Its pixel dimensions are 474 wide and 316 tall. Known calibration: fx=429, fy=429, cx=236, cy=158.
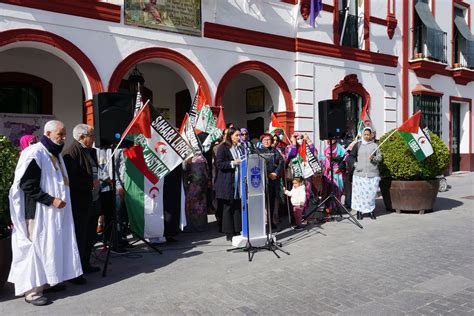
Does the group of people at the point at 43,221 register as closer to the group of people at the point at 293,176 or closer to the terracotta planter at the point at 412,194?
the group of people at the point at 293,176

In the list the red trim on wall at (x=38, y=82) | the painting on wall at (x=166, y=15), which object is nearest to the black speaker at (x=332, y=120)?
the painting on wall at (x=166, y=15)

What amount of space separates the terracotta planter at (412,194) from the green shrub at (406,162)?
15 centimetres

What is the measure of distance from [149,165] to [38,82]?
6268 millimetres

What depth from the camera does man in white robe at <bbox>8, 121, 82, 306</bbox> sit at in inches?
175

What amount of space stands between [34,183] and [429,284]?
14.6 ft

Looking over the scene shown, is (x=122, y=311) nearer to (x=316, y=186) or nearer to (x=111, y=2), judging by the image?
(x=316, y=186)

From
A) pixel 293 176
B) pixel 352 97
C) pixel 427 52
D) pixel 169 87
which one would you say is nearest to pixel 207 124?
pixel 293 176

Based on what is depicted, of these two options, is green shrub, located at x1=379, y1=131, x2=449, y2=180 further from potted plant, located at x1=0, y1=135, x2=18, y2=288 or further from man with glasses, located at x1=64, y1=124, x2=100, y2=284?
potted plant, located at x1=0, y1=135, x2=18, y2=288

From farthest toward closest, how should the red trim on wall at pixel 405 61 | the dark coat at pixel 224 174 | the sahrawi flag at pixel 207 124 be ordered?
1. the red trim on wall at pixel 405 61
2. the sahrawi flag at pixel 207 124
3. the dark coat at pixel 224 174

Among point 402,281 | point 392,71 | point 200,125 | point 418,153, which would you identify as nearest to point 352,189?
point 418,153

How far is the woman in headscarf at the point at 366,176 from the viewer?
29.1 ft

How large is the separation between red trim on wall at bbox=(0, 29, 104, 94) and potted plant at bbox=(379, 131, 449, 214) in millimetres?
6424

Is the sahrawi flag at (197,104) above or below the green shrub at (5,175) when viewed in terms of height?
above

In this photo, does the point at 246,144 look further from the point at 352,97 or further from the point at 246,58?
the point at 352,97
